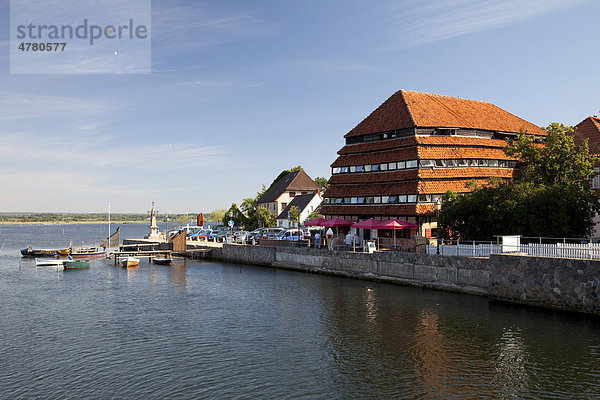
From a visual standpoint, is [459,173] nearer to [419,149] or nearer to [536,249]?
[419,149]

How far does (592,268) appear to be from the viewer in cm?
2884

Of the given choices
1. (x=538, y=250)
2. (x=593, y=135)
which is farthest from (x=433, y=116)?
(x=538, y=250)

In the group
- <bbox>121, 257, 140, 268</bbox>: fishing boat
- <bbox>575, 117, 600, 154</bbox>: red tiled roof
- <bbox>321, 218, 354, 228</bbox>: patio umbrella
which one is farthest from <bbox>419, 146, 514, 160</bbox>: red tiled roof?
<bbox>121, 257, 140, 268</bbox>: fishing boat

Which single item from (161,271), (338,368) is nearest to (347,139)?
(161,271)

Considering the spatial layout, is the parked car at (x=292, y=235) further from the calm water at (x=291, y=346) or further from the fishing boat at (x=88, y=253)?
the fishing boat at (x=88, y=253)

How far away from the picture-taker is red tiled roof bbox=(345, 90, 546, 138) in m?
55.5

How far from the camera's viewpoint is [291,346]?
24844 mm

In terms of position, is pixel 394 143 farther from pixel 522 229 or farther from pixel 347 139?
pixel 522 229

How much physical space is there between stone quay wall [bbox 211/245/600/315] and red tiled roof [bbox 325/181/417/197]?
9.57 metres

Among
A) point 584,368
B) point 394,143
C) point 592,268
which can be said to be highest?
point 394,143

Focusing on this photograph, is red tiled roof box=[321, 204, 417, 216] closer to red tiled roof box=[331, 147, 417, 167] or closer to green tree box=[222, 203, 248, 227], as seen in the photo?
red tiled roof box=[331, 147, 417, 167]

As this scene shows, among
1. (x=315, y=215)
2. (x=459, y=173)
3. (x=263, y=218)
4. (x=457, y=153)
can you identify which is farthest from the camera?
(x=263, y=218)

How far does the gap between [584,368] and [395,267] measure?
72.4 feet

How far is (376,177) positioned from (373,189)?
4.73 feet
